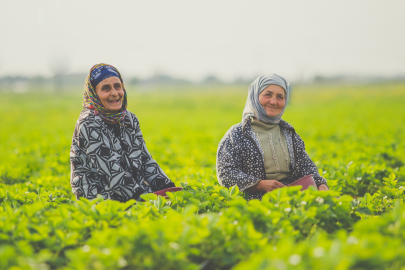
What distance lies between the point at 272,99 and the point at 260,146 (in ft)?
1.54

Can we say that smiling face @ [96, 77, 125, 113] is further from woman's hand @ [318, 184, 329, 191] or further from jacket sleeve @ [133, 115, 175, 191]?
woman's hand @ [318, 184, 329, 191]

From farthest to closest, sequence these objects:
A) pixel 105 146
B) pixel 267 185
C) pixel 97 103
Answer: pixel 97 103 → pixel 105 146 → pixel 267 185

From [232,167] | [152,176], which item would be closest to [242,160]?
[232,167]

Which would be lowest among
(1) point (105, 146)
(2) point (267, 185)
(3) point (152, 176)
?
(3) point (152, 176)

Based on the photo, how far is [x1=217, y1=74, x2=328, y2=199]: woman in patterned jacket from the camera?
3137 millimetres

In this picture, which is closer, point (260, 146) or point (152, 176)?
point (260, 146)

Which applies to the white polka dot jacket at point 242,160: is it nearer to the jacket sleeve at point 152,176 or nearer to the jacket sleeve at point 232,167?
the jacket sleeve at point 232,167

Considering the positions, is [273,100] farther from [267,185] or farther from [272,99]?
[267,185]

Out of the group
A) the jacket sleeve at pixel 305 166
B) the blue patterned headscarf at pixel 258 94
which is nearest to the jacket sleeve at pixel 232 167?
the blue patterned headscarf at pixel 258 94

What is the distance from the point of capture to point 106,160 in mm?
3086

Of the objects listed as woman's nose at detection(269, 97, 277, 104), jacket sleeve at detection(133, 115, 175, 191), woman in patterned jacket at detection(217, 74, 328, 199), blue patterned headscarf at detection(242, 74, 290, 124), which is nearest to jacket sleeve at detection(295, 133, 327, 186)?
woman in patterned jacket at detection(217, 74, 328, 199)

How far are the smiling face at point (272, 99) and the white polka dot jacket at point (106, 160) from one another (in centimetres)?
137

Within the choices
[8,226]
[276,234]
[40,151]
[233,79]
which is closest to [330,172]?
[276,234]

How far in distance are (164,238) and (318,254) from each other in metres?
0.77
